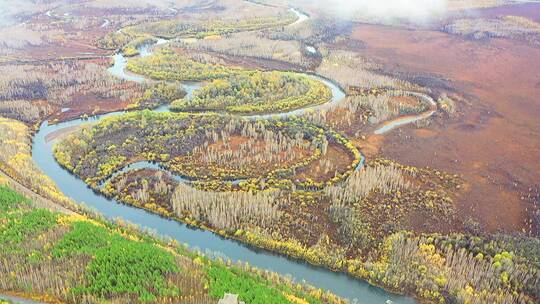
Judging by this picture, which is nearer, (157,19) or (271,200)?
(271,200)

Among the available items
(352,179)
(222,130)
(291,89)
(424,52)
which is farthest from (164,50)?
(352,179)

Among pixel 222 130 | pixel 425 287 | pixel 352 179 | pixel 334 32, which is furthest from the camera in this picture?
pixel 334 32

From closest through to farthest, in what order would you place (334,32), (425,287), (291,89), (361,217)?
(425,287) < (361,217) < (291,89) < (334,32)

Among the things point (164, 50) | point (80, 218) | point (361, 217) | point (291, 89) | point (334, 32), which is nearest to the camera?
point (80, 218)

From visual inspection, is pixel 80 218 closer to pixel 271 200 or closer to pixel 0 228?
pixel 0 228

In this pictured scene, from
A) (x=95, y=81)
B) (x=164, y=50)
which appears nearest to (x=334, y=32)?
(x=164, y=50)

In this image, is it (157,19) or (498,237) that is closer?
(498,237)

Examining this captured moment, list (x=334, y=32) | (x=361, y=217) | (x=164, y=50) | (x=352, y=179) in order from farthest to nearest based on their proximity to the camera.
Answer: (x=334, y=32) < (x=164, y=50) < (x=352, y=179) < (x=361, y=217)

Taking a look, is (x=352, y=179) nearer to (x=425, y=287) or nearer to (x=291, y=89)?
(x=425, y=287)
